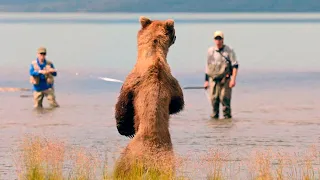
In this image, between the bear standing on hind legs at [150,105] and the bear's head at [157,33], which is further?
the bear's head at [157,33]

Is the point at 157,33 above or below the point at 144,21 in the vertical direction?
below

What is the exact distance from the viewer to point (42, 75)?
72.5ft

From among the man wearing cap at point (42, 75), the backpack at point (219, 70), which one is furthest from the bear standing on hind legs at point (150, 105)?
the man wearing cap at point (42, 75)

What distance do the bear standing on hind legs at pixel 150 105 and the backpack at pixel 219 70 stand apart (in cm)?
1015

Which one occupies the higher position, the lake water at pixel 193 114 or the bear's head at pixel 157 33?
the lake water at pixel 193 114

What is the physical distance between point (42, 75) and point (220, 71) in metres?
4.54

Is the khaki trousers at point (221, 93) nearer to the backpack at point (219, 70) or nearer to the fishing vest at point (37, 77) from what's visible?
the backpack at point (219, 70)

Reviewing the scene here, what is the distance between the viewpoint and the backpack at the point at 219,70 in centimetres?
1908

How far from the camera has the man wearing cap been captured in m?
21.9

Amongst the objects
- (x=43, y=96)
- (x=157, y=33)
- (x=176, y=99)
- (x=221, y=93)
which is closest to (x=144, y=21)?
(x=157, y=33)

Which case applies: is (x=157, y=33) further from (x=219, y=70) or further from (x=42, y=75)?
(x=42, y=75)

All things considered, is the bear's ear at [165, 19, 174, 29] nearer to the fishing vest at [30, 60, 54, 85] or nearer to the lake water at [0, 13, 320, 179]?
the lake water at [0, 13, 320, 179]

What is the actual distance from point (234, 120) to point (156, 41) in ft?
39.4

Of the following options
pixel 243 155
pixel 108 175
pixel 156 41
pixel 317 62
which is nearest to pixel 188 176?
pixel 108 175
